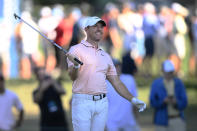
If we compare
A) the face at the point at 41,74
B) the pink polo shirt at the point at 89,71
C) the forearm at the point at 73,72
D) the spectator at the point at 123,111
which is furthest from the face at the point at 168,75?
the forearm at the point at 73,72

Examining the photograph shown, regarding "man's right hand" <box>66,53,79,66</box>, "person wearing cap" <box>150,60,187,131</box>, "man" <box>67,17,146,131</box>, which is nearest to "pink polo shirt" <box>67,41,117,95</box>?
"man" <box>67,17,146,131</box>

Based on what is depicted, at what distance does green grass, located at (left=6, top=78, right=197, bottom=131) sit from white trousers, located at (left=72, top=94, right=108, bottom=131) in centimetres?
752

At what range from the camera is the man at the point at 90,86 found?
287 inches

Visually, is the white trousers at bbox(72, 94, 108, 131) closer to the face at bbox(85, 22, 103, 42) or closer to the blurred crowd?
the face at bbox(85, 22, 103, 42)

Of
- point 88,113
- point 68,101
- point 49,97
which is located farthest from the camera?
point 68,101

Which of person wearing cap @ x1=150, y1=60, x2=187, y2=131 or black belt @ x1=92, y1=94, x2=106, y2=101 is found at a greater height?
black belt @ x1=92, y1=94, x2=106, y2=101

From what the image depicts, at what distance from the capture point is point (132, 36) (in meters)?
20.8

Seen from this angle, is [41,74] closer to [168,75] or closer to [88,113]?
[168,75]

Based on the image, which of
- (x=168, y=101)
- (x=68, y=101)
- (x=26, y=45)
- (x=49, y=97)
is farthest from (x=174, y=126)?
(x=26, y=45)

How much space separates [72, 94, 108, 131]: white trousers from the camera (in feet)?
23.9

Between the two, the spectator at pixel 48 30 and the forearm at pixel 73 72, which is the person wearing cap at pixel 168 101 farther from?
the spectator at pixel 48 30

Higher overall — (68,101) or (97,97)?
(97,97)

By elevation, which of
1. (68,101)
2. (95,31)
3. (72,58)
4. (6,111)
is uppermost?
(95,31)

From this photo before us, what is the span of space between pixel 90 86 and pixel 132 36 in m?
13.5
